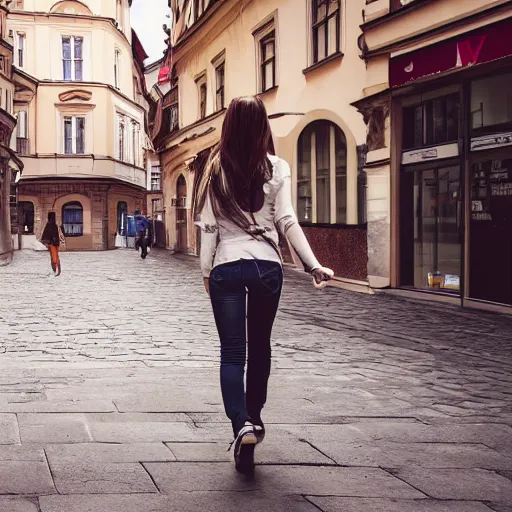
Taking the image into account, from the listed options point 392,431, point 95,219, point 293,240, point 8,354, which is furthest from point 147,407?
point 95,219

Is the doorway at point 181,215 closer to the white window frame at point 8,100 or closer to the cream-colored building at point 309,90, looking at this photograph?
the cream-colored building at point 309,90

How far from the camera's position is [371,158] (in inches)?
623

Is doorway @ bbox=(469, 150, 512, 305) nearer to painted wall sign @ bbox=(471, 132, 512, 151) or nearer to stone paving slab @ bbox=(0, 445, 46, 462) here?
painted wall sign @ bbox=(471, 132, 512, 151)

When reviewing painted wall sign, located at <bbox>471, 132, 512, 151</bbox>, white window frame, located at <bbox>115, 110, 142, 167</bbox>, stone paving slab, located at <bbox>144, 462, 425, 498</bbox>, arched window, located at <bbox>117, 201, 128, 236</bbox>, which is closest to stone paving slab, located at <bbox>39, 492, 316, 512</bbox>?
stone paving slab, located at <bbox>144, 462, 425, 498</bbox>

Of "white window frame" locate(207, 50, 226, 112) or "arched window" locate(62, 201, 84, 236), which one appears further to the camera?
"arched window" locate(62, 201, 84, 236)

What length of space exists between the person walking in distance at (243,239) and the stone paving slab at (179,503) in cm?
46

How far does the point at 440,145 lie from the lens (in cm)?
1386

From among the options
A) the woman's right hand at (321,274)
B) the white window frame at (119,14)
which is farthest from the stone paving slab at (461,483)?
the white window frame at (119,14)

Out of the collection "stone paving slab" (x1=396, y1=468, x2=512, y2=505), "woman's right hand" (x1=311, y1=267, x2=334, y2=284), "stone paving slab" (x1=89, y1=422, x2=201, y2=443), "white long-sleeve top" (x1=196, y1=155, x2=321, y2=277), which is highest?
"white long-sleeve top" (x1=196, y1=155, x2=321, y2=277)

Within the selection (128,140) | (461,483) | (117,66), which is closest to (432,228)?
(461,483)

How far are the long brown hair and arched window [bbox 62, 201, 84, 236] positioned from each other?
43531mm

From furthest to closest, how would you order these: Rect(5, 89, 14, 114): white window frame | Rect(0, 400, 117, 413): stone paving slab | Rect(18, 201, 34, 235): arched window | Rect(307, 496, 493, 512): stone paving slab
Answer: Rect(18, 201, 34, 235): arched window
Rect(5, 89, 14, 114): white window frame
Rect(0, 400, 117, 413): stone paving slab
Rect(307, 496, 493, 512): stone paving slab

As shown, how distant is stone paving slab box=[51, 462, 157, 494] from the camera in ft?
13.3

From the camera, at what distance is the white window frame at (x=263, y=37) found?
21.8 metres
